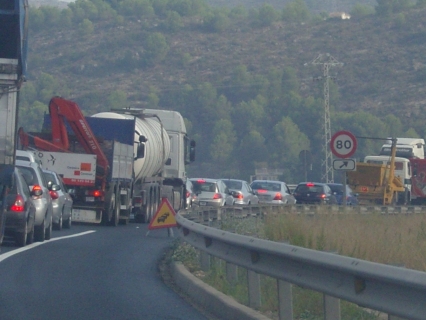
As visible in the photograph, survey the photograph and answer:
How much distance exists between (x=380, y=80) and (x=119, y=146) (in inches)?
4458

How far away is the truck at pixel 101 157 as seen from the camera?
26531mm

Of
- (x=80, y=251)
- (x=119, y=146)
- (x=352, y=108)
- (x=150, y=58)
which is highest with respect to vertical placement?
(x=150, y=58)

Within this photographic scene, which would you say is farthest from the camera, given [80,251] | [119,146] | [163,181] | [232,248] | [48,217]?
[163,181]

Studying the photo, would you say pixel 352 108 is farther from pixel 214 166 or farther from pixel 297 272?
pixel 297 272

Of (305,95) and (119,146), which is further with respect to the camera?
(305,95)

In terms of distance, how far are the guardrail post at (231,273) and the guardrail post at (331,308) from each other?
10.6ft

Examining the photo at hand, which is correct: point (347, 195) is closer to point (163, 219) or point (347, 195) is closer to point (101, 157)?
point (101, 157)

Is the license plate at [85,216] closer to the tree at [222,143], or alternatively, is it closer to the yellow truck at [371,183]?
the yellow truck at [371,183]

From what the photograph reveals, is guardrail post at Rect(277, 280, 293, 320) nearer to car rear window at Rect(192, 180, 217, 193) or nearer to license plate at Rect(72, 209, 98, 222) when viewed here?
license plate at Rect(72, 209, 98, 222)

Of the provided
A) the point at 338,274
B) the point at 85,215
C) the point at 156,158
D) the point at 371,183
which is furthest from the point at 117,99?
the point at 338,274

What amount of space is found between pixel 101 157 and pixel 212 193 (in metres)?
9.81

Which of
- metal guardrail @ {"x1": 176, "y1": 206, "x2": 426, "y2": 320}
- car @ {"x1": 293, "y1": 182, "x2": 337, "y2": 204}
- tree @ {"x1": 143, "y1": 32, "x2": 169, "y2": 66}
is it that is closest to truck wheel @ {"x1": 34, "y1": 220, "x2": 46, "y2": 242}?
metal guardrail @ {"x1": 176, "y1": 206, "x2": 426, "y2": 320}

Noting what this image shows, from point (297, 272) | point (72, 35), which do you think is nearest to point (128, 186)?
point (297, 272)

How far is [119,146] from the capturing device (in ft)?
90.4
